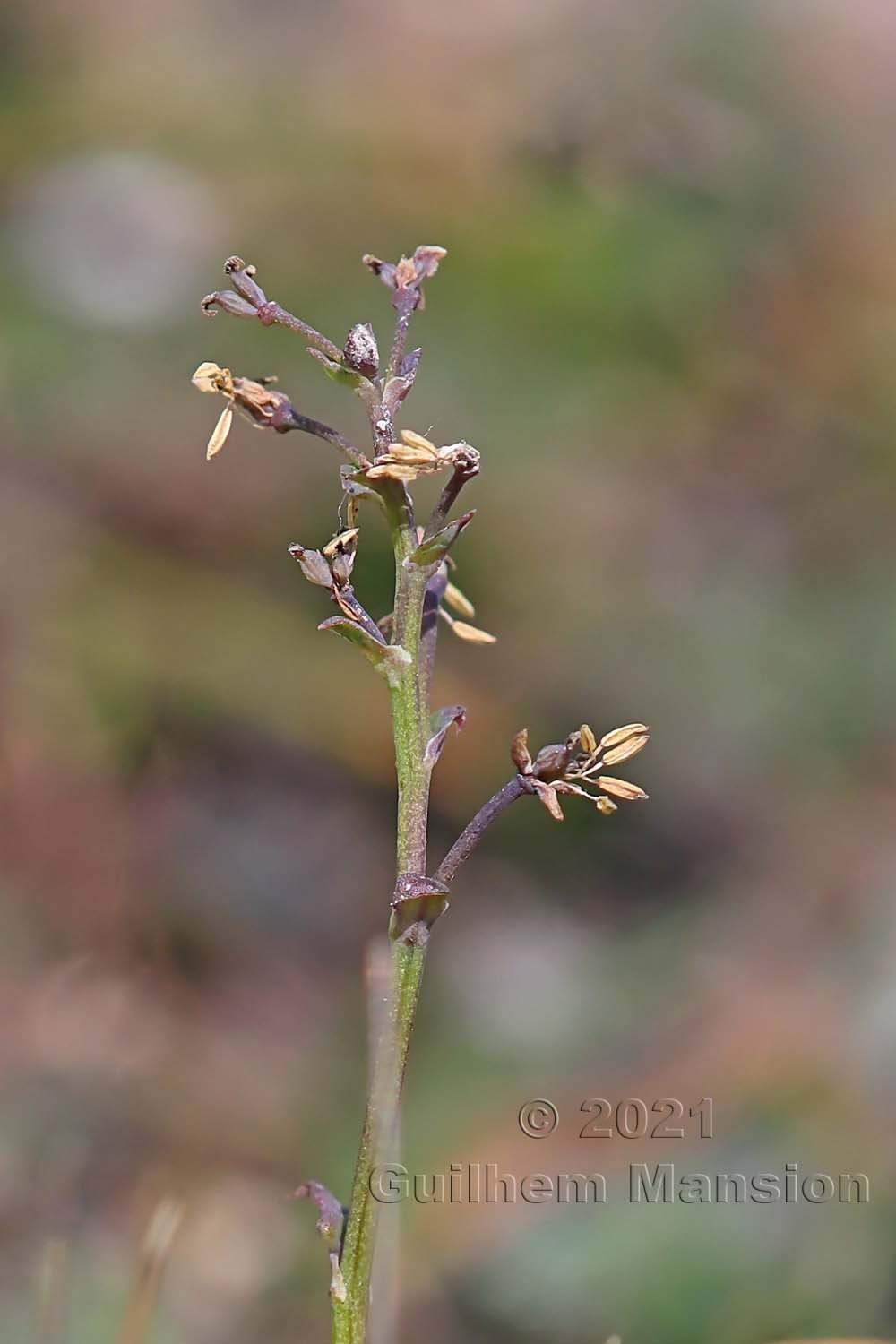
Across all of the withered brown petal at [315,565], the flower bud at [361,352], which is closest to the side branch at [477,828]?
the withered brown petal at [315,565]

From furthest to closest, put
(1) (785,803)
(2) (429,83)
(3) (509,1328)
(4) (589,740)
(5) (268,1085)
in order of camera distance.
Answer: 1. (2) (429,83)
2. (1) (785,803)
3. (5) (268,1085)
4. (3) (509,1328)
5. (4) (589,740)

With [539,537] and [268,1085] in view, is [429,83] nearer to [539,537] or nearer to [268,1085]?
[539,537]

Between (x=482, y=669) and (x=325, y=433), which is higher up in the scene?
(x=482, y=669)

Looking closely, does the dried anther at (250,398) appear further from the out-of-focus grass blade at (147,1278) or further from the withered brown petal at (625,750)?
the out-of-focus grass blade at (147,1278)

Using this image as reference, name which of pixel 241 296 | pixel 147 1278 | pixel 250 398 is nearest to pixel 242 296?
pixel 241 296

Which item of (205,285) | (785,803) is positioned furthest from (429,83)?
(785,803)

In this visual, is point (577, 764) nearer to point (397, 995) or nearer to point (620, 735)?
point (620, 735)

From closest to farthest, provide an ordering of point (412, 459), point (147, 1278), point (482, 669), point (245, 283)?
1. point (412, 459)
2. point (245, 283)
3. point (147, 1278)
4. point (482, 669)
